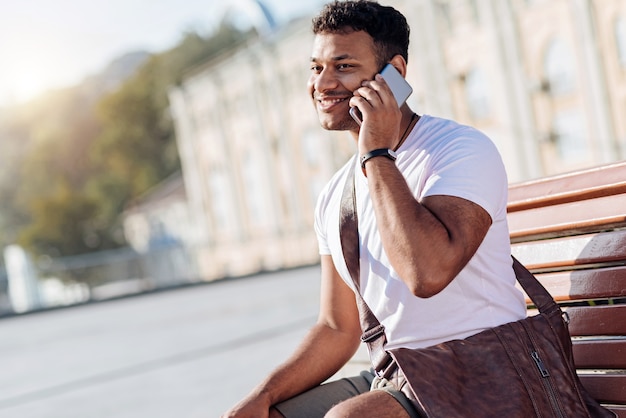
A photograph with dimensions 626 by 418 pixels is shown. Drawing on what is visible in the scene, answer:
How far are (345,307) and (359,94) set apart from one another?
2.37ft

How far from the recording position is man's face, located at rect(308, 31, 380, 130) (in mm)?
2725

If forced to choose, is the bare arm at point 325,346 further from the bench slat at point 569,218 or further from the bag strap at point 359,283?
the bench slat at point 569,218

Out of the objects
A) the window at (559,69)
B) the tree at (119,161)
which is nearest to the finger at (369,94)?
the window at (559,69)

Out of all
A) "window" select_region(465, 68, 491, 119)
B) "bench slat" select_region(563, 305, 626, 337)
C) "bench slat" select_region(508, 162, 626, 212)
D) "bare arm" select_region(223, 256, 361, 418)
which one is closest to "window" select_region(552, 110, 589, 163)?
"window" select_region(465, 68, 491, 119)

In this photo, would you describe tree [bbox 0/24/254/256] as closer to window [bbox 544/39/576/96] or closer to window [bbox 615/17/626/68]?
window [bbox 544/39/576/96]

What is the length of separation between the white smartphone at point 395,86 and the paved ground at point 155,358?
171 inches

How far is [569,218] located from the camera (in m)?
2.99

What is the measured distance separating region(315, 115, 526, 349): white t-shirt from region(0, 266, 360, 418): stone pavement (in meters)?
4.40

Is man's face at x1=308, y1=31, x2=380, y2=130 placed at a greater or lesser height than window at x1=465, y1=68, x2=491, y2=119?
lesser

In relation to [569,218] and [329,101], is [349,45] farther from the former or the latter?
[569,218]

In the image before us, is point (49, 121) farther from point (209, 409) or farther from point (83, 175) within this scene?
point (209, 409)

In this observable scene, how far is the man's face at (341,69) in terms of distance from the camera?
8.94 feet

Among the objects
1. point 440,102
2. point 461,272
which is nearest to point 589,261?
point 461,272

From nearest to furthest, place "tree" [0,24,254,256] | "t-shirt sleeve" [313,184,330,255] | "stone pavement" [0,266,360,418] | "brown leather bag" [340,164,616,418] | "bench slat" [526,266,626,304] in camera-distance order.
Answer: "brown leather bag" [340,164,616,418] → "bench slat" [526,266,626,304] → "t-shirt sleeve" [313,184,330,255] → "stone pavement" [0,266,360,418] → "tree" [0,24,254,256]
